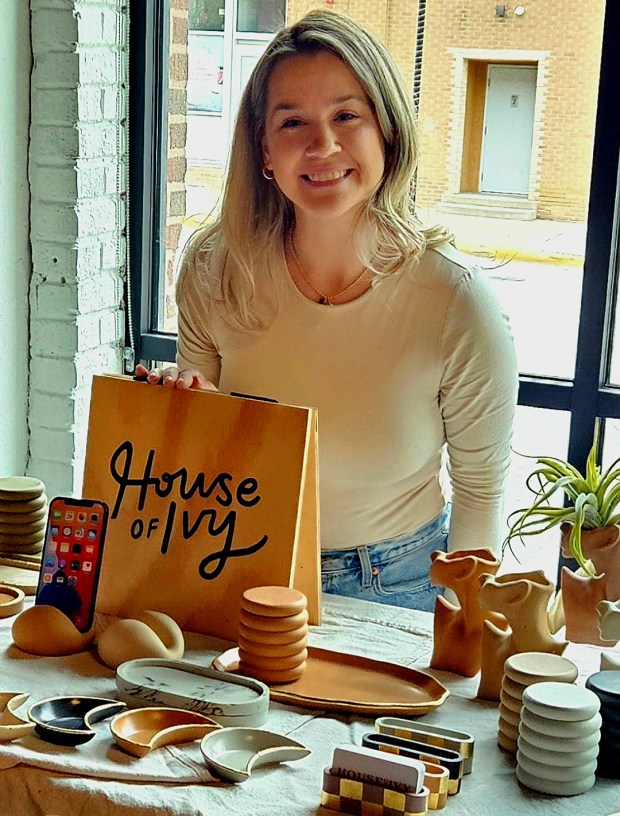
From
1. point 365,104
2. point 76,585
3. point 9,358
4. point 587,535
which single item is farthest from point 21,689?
point 9,358

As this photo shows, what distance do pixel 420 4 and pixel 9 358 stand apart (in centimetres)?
113

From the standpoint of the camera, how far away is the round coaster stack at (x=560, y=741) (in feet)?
3.34

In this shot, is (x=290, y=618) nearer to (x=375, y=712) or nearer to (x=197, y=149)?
(x=375, y=712)

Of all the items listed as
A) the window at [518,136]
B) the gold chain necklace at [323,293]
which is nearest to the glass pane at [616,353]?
the window at [518,136]

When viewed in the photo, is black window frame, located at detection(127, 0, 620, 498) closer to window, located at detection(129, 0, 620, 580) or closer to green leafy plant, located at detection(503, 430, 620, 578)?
window, located at detection(129, 0, 620, 580)

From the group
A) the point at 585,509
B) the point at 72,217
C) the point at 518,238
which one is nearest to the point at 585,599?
the point at 585,509

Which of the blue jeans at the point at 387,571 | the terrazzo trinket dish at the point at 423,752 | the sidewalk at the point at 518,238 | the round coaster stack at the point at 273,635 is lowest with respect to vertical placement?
the blue jeans at the point at 387,571

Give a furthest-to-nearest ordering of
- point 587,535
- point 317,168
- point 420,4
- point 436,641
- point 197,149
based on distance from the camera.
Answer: point 197,149 → point 420,4 → point 317,168 → point 587,535 → point 436,641

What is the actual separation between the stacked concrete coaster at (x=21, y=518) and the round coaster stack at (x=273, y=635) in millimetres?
443

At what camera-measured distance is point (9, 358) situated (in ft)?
8.16

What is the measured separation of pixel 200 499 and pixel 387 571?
0.39 m

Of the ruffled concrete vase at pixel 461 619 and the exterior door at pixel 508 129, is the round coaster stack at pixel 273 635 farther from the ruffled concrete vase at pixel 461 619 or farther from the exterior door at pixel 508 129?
the exterior door at pixel 508 129

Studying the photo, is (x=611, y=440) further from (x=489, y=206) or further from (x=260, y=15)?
(x=260, y=15)

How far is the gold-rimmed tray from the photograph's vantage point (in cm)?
117
